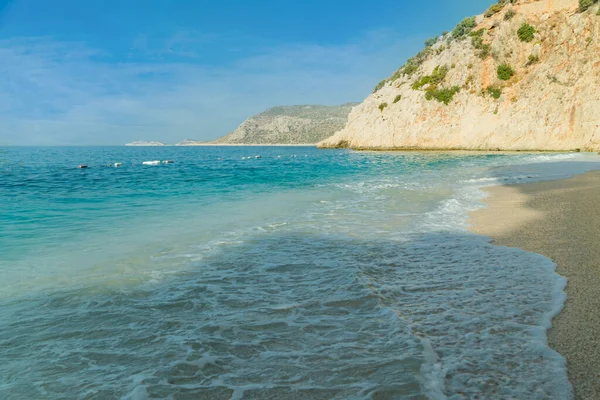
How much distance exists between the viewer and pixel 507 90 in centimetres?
5647

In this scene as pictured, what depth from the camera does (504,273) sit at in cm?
602

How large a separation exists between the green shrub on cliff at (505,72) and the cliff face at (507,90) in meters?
0.14

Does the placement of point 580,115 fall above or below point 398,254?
above

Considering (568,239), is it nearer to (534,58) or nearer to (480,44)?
(534,58)

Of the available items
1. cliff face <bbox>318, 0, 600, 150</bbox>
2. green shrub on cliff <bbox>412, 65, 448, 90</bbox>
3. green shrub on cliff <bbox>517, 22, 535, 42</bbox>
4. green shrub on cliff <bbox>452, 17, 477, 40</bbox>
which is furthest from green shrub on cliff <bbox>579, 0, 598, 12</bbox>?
green shrub on cliff <bbox>452, 17, 477, 40</bbox>

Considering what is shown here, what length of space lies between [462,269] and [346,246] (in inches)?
98.7

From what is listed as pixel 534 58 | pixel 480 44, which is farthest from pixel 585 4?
pixel 480 44

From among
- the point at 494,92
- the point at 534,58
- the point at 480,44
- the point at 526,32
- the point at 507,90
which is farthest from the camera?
the point at 480,44

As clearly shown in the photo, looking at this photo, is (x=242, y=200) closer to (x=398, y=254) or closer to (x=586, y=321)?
(x=398, y=254)

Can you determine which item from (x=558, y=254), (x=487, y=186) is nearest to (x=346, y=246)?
(x=558, y=254)

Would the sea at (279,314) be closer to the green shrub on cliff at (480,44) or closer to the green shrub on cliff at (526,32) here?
the green shrub on cliff at (526,32)

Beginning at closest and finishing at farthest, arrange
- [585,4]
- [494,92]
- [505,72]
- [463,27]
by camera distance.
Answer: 1. [585,4]
2. [494,92]
3. [505,72]
4. [463,27]

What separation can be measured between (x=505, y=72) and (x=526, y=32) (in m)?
6.33

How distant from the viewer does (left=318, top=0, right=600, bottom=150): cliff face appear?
4856 centimetres
